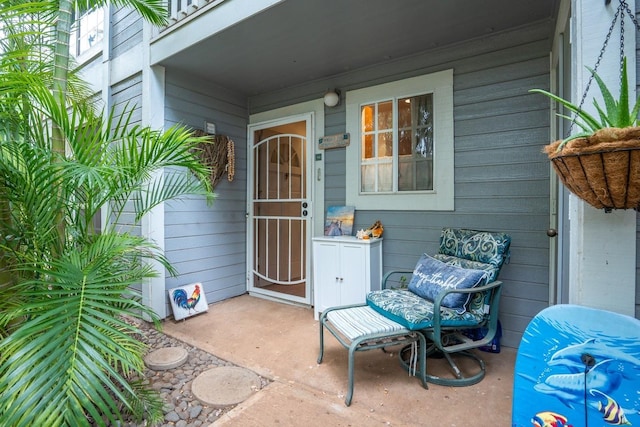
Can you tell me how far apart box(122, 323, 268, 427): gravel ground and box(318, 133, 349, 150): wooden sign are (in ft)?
7.24

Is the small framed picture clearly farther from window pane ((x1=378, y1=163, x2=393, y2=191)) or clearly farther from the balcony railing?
the balcony railing

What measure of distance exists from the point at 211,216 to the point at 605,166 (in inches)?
133

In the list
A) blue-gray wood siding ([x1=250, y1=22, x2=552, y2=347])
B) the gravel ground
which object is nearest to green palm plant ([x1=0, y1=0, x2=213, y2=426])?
the gravel ground

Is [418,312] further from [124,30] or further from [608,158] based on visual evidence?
[124,30]

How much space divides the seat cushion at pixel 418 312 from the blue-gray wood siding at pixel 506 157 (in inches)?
25.6

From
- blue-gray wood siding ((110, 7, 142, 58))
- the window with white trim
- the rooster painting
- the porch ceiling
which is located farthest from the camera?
the window with white trim

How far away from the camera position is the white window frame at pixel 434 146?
8.96 ft

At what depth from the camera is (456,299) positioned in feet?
6.62

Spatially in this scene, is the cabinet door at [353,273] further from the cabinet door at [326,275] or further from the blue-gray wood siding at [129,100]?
the blue-gray wood siding at [129,100]

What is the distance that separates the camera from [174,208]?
3.25m

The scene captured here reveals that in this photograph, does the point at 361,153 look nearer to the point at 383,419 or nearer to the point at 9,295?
the point at 383,419

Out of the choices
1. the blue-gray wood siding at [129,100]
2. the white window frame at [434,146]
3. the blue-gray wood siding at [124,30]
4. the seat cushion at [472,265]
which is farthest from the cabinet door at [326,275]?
the blue-gray wood siding at [124,30]

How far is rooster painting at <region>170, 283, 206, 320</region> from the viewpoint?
3.13 metres

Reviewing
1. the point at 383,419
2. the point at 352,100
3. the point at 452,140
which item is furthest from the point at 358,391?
the point at 352,100
